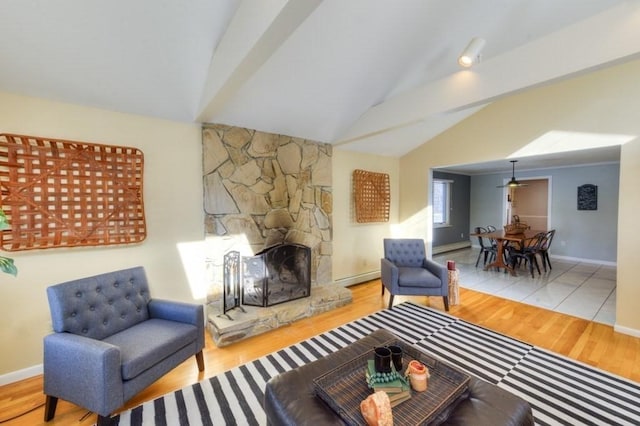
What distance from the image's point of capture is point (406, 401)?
4.19 ft

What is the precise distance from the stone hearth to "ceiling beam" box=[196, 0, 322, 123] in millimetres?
2177

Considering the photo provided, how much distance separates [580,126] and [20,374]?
6.11 meters

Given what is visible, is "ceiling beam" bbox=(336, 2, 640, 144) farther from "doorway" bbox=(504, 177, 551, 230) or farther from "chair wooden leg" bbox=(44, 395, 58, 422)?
"doorway" bbox=(504, 177, 551, 230)

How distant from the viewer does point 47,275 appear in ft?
7.38

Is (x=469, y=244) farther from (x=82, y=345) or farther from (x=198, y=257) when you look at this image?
(x=82, y=345)

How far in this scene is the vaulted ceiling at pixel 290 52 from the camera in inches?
70.1

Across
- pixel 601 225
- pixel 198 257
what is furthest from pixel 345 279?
pixel 601 225

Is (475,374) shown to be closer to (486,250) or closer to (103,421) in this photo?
(103,421)

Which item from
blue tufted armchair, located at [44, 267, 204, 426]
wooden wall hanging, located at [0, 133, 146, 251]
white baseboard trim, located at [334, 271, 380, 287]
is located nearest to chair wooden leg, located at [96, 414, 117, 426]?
blue tufted armchair, located at [44, 267, 204, 426]

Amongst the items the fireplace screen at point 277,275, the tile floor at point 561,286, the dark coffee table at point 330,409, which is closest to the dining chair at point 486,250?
the tile floor at point 561,286

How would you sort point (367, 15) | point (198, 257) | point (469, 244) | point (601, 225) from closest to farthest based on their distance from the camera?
1. point (367, 15)
2. point (198, 257)
3. point (601, 225)
4. point (469, 244)

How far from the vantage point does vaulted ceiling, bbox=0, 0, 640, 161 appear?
1.78 meters

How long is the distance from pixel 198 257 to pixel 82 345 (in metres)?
1.44

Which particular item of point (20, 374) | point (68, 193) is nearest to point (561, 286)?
point (68, 193)
